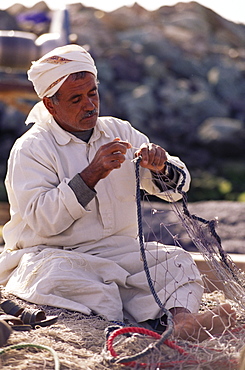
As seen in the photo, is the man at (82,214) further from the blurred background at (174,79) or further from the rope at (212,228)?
the blurred background at (174,79)

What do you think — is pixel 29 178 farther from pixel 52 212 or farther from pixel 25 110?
pixel 25 110

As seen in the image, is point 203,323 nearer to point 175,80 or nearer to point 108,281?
point 108,281

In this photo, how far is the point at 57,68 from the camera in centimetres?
308

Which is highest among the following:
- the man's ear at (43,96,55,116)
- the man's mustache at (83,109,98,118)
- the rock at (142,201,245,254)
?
the man's mustache at (83,109,98,118)

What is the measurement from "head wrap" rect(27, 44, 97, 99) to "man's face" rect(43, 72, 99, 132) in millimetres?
35

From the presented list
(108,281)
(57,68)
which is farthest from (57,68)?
(108,281)

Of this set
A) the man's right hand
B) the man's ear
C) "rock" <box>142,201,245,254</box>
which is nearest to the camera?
the man's right hand

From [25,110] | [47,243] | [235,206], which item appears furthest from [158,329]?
[25,110]

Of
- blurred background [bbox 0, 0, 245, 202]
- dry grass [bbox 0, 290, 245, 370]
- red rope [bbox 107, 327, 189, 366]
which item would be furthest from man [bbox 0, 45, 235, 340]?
blurred background [bbox 0, 0, 245, 202]

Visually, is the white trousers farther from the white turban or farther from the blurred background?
the blurred background

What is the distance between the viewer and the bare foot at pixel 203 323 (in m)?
2.56

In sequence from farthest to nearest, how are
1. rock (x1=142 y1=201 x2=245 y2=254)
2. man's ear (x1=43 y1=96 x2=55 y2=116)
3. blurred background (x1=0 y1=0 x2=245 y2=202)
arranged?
blurred background (x1=0 y1=0 x2=245 y2=202)
rock (x1=142 y1=201 x2=245 y2=254)
man's ear (x1=43 y1=96 x2=55 y2=116)

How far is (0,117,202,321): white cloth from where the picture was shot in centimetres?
286

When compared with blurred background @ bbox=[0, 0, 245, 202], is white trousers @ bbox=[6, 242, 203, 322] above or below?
above
